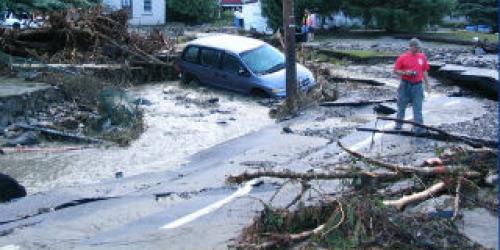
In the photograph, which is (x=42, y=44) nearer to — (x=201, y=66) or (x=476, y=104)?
(x=201, y=66)

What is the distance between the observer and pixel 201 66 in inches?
854

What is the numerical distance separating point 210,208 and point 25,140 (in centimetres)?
776

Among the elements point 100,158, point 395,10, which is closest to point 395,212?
point 100,158

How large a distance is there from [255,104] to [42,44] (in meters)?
9.04

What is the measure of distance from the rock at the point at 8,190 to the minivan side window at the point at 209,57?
37.2ft

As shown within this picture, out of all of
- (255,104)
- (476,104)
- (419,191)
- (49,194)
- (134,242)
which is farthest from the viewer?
(255,104)

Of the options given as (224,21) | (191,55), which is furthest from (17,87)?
(224,21)

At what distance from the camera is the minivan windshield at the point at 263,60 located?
2016 cm

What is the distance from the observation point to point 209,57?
21391 millimetres

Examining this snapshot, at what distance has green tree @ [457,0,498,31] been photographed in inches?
1698

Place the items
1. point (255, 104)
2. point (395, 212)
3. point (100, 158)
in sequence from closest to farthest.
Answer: point (395, 212) < point (100, 158) < point (255, 104)

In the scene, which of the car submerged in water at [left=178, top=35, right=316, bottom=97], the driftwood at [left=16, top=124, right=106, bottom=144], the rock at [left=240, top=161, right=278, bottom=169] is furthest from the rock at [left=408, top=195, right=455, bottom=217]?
the car submerged in water at [left=178, top=35, right=316, bottom=97]

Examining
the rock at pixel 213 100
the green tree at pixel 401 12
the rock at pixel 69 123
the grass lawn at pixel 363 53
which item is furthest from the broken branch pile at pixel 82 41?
the green tree at pixel 401 12

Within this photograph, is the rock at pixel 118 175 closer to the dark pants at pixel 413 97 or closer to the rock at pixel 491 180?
→ the dark pants at pixel 413 97
